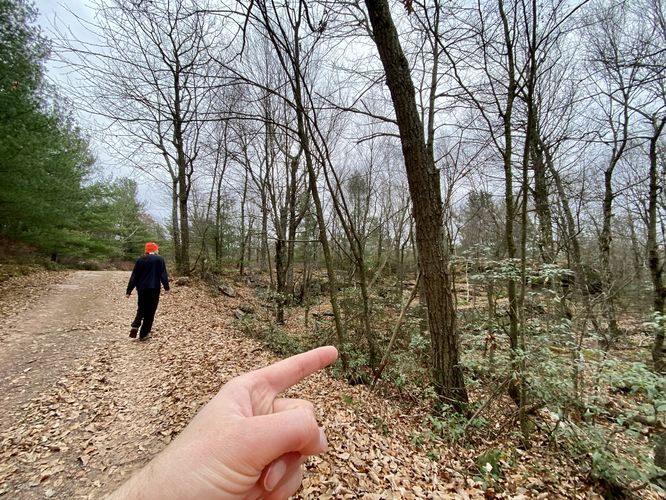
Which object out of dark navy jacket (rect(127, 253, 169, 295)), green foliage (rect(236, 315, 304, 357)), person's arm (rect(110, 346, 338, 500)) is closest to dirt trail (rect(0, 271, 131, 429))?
dark navy jacket (rect(127, 253, 169, 295))

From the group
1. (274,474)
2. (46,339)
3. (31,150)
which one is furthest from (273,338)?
(31,150)

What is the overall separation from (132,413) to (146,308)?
267 centimetres

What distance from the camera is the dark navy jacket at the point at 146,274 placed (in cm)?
532

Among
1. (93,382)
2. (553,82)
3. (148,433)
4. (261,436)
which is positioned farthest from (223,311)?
(553,82)

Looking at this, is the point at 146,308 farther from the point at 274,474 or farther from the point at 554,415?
the point at 554,415

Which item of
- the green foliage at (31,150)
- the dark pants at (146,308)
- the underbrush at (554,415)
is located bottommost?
the underbrush at (554,415)

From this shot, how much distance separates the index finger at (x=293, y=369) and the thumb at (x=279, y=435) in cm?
17

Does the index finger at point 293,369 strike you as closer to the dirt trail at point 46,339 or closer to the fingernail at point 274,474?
the fingernail at point 274,474

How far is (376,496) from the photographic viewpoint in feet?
7.55

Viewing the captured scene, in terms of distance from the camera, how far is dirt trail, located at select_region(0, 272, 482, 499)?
246cm

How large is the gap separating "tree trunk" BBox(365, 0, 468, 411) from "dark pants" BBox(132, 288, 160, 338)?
519cm

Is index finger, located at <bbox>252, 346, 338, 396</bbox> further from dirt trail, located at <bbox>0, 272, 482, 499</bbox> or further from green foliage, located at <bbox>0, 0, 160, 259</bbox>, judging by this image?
green foliage, located at <bbox>0, 0, 160, 259</bbox>

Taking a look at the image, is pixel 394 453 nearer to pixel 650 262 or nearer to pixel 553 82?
pixel 650 262

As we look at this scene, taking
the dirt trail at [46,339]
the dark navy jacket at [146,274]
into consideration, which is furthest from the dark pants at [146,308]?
the dirt trail at [46,339]
